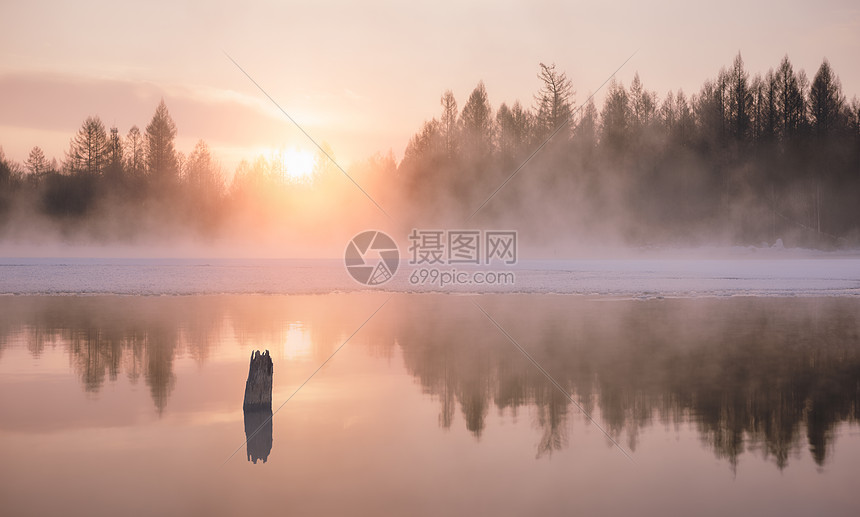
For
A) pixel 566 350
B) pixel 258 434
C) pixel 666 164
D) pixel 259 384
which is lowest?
pixel 258 434

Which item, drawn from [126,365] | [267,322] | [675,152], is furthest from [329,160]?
[126,365]

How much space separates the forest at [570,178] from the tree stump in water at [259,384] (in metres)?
72.9

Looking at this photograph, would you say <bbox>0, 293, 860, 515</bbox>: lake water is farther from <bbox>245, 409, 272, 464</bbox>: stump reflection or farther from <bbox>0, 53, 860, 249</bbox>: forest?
<bbox>0, 53, 860, 249</bbox>: forest

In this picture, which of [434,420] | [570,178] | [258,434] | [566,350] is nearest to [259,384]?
[258,434]

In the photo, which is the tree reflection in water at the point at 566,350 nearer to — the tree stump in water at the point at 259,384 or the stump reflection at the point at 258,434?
the stump reflection at the point at 258,434

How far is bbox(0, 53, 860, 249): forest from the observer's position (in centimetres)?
8250

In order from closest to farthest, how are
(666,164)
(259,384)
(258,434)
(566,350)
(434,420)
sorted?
(258,434)
(259,384)
(434,420)
(566,350)
(666,164)

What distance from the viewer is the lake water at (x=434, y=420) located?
9.81 meters

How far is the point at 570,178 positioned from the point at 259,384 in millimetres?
83556

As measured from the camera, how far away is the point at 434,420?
13781 millimetres

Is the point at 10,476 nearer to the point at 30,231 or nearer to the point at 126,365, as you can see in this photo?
the point at 126,365

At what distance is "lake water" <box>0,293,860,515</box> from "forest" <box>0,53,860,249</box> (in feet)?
198

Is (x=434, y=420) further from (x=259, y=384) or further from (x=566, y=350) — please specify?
(x=566, y=350)

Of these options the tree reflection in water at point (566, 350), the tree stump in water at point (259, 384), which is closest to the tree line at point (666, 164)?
the tree reflection in water at point (566, 350)
